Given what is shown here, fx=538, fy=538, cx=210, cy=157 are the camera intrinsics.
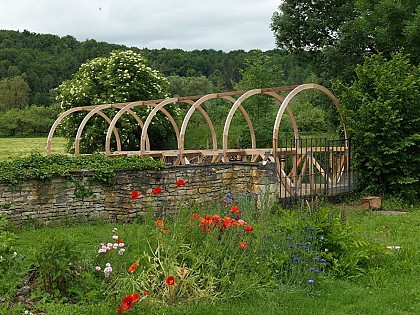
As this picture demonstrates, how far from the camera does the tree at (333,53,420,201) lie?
1098 cm

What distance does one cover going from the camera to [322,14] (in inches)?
720

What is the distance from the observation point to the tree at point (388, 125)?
11.0 metres

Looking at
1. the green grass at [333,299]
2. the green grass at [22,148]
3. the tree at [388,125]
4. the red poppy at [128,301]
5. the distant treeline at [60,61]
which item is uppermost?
the distant treeline at [60,61]

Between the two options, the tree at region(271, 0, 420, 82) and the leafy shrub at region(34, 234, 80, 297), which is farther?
the tree at region(271, 0, 420, 82)

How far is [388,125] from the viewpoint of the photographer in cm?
1099

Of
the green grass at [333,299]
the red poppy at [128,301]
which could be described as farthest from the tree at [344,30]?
the red poppy at [128,301]

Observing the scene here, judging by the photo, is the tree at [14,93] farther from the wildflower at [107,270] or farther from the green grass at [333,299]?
the wildflower at [107,270]

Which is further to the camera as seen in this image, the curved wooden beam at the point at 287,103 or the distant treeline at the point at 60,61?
the distant treeline at the point at 60,61

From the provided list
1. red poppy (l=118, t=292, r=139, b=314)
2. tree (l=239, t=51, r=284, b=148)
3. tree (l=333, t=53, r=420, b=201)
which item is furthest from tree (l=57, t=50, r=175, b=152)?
red poppy (l=118, t=292, r=139, b=314)

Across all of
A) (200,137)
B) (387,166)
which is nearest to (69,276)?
(387,166)

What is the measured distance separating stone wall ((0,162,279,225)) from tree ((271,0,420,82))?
5.84 m

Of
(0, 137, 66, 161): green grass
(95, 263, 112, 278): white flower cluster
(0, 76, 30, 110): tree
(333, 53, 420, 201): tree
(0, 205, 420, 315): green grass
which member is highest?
(0, 76, 30, 110): tree

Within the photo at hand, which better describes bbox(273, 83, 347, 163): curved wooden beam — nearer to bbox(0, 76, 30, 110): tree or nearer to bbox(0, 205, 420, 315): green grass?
bbox(0, 205, 420, 315): green grass

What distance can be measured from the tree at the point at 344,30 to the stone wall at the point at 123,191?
5.84m
